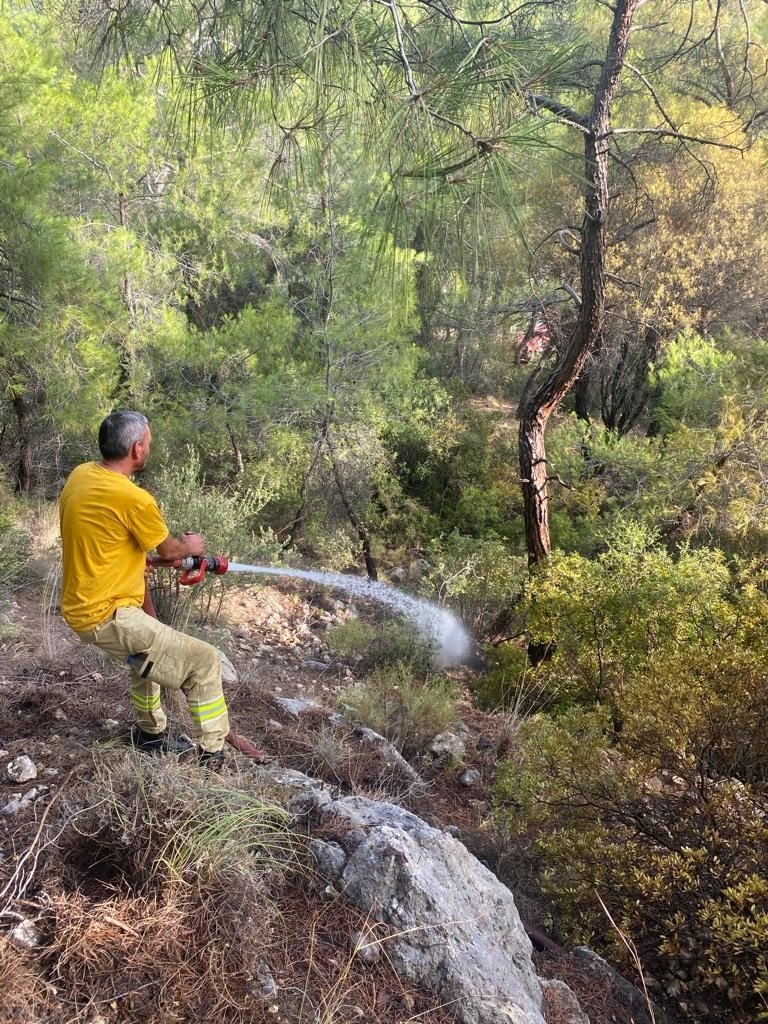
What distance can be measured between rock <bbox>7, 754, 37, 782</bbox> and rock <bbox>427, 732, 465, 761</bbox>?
2.63m

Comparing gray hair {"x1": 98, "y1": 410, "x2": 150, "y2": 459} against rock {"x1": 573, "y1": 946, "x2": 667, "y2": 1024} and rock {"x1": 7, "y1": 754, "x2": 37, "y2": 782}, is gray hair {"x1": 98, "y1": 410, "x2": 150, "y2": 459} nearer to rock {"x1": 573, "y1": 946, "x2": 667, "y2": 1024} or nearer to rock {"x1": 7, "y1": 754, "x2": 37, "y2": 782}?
rock {"x1": 7, "y1": 754, "x2": 37, "y2": 782}

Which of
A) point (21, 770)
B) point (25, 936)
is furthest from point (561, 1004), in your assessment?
point (21, 770)

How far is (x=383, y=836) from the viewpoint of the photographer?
2121mm

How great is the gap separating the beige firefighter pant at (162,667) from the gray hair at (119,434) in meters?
0.64

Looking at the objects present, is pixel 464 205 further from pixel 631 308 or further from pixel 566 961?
pixel 631 308

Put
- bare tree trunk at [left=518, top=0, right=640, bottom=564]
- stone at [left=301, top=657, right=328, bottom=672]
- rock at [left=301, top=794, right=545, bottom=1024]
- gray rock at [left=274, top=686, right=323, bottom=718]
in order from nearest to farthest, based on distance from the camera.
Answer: rock at [left=301, top=794, right=545, bottom=1024] < gray rock at [left=274, top=686, right=323, bottom=718] < bare tree trunk at [left=518, top=0, right=640, bottom=564] < stone at [left=301, top=657, right=328, bottom=672]

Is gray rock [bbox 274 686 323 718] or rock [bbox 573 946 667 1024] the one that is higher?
rock [bbox 573 946 667 1024]

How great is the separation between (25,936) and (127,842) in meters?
0.32

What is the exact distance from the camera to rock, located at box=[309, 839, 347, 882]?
206 cm

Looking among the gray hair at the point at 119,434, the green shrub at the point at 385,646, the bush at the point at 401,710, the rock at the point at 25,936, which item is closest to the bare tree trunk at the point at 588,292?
the green shrub at the point at 385,646

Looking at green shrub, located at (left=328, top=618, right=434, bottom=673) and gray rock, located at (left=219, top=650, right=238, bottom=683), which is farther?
green shrub, located at (left=328, top=618, right=434, bottom=673)

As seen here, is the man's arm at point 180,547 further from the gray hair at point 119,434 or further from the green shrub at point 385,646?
the green shrub at point 385,646

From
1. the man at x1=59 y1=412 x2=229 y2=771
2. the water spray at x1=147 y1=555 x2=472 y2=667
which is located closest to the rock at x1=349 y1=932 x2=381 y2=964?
the man at x1=59 y1=412 x2=229 y2=771

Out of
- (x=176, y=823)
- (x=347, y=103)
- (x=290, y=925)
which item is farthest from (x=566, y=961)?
(x=347, y=103)
